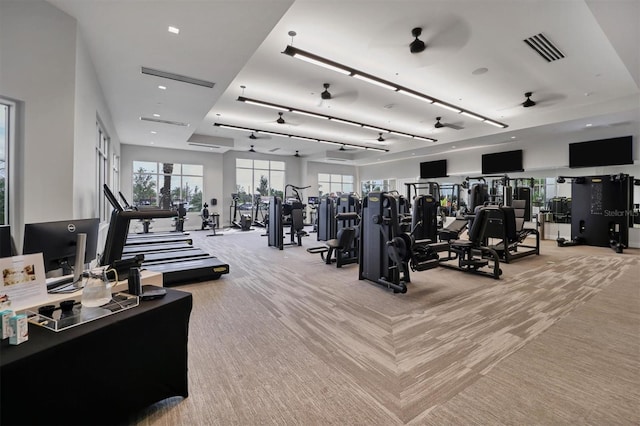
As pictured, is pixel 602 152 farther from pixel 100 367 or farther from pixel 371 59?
pixel 100 367

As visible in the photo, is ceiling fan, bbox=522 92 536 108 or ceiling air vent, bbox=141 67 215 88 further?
ceiling fan, bbox=522 92 536 108

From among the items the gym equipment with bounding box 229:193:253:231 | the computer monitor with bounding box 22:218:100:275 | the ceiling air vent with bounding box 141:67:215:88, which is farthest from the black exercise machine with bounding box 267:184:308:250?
the computer monitor with bounding box 22:218:100:275

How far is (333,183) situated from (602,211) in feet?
39.2

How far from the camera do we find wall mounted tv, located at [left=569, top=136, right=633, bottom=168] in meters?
8.38

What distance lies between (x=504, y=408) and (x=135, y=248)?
23.2 feet

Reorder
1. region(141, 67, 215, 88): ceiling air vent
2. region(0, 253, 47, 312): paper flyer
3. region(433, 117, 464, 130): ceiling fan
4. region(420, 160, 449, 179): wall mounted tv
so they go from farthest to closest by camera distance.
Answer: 1. region(420, 160, 449, 179): wall mounted tv
2. region(433, 117, 464, 130): ceiling fan
3. region(141, 67, 215, 88): ceiling air vent
4. region(0, 253, 47, 312): paper flyer

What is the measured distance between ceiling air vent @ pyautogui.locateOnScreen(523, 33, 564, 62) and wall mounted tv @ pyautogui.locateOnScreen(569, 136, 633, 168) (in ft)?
17.8

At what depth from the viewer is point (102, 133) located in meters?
6.26

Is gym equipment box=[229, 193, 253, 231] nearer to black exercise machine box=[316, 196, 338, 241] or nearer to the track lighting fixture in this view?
black exercise machine box=[316, 196, 338, 241]

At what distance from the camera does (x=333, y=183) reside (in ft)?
57.8

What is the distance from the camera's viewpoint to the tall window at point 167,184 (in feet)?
38.9

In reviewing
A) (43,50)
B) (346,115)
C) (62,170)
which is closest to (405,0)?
(43,50)

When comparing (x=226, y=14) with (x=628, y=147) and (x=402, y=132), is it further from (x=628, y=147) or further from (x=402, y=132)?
(x=628, y=147)

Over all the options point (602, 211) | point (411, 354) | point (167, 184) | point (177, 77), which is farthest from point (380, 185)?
point (411, 354)
